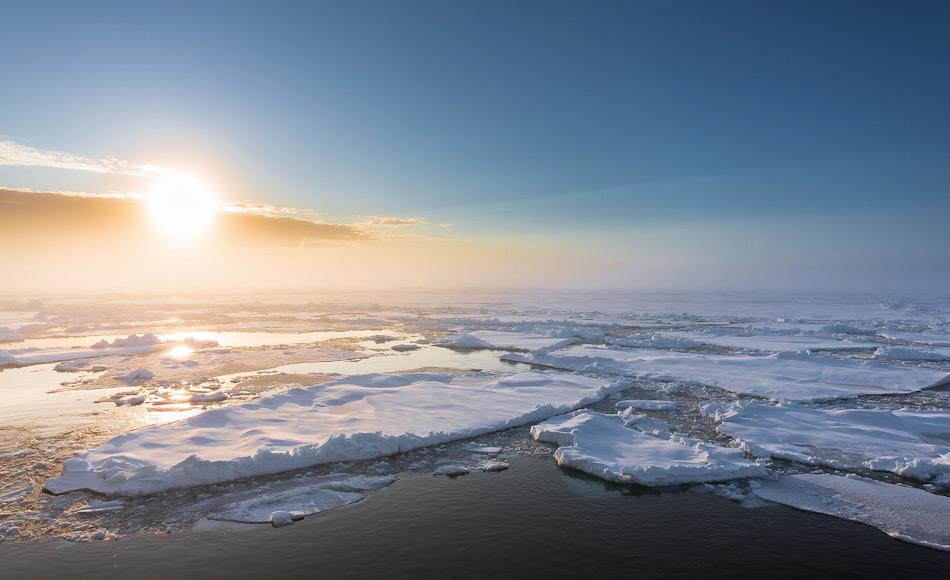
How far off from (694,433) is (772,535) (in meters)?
5.22

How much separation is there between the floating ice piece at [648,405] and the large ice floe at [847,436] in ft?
3.32

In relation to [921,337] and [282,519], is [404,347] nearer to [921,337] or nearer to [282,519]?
[282,519]

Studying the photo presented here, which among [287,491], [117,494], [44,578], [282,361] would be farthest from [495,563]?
[282,361]

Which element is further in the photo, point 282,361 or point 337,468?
point 282,361

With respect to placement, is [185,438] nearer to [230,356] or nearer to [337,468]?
[337,468]

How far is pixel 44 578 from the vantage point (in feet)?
24.7

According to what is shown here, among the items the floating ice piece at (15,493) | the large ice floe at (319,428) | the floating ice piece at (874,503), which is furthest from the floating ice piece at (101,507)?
the floating ice piece at (874,503)

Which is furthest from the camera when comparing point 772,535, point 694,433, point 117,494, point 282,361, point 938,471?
point 282,361

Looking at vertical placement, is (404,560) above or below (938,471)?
below

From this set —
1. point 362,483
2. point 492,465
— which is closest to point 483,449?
point 492,465

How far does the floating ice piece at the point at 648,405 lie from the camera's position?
54.7 feet

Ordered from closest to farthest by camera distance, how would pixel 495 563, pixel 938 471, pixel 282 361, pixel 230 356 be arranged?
pixel 495 563, pixel 938 471, pixel 282 361, pixel 230 356

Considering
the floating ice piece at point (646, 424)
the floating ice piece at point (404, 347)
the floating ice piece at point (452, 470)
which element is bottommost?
the floating ice piece at point (452, 470)

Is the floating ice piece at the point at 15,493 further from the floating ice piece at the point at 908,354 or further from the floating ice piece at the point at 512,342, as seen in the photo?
the floating ice piece at the point at 908,354
